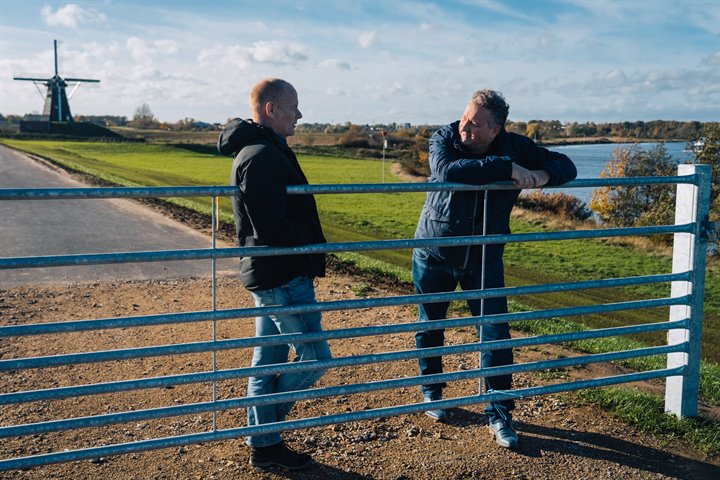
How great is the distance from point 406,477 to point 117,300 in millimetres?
5191

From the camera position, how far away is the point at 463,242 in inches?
153

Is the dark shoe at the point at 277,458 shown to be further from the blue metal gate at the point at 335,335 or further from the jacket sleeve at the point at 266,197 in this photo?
the jacket sleeve at the point at 266,197

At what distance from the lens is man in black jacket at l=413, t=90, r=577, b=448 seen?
4.14 metres

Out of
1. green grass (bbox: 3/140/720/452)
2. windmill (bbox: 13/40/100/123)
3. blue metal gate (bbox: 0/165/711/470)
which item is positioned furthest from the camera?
windmill (bbox: 13/40/100/123)

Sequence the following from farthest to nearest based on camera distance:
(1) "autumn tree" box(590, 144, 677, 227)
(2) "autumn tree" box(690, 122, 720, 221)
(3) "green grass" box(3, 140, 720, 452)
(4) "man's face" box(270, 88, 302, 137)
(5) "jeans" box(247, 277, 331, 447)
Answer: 1. (2) "autumn tree" box(690, 122, 720, 221)
2. (1) "autumn tree" box(590, 144, 677, 227)
3. (3) "green grass" box(3, 140, 720, 452)
4. (5) "jeans" box(247, 277, 331, 447)
5. (4) "man's face" box(270, 88, 302, 137)

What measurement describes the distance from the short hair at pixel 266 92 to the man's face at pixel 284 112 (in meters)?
0.02

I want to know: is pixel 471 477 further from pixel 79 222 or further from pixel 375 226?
pixel 375 226

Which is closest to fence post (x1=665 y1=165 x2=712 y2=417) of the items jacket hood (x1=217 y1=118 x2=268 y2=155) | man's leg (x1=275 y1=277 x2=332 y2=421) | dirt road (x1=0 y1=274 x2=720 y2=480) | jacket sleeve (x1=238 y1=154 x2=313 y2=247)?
dirt road (x1=0 y1=274 x2=720 y2=480)

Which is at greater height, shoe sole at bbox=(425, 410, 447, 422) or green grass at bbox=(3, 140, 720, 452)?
shoe sole at bbox=(425, 410, 447, 422)

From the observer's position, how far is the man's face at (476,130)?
13.5 feet

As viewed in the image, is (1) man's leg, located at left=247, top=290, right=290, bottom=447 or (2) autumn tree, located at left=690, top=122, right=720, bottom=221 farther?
(2) autumn tree, located at left=690, top=122, right=720, bottom=221

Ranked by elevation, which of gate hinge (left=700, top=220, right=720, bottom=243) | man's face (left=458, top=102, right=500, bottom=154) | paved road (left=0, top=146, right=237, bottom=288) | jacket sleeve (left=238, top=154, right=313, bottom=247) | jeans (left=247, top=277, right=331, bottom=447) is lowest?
paved road (left=0, top=146, right=237, bottom=288)

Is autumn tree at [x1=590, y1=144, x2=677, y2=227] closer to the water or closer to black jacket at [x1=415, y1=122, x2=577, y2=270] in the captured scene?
the water

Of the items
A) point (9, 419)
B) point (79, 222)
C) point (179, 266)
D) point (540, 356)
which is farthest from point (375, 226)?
point (9, 419)
